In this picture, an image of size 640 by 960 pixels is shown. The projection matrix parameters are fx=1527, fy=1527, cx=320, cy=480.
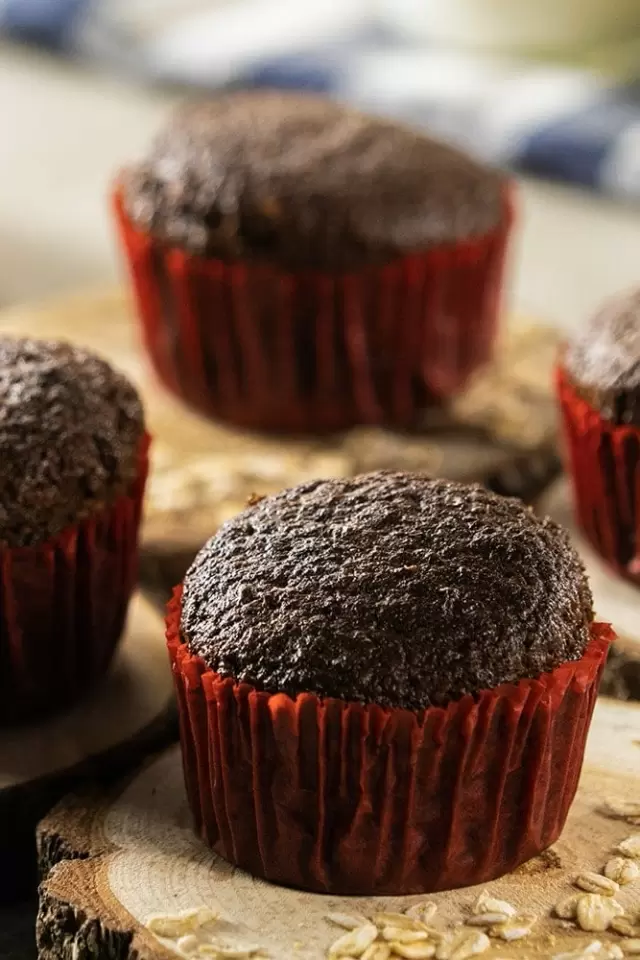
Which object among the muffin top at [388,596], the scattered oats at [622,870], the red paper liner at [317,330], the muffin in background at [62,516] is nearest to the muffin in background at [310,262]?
the red paper liner at [317,330]

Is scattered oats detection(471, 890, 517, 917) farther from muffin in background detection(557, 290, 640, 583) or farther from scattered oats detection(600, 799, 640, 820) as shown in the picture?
muffin in background detection(557, 290, 640, 583)

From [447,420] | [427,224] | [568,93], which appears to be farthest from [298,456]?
[568,93]

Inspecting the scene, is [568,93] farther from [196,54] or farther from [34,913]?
[34,913]

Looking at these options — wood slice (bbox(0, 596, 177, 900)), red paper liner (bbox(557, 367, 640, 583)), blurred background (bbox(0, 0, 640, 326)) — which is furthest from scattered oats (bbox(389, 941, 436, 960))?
blurred background (bbox(0, 0, 640, 326))

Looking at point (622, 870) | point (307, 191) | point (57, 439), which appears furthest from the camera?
point (307, 191)

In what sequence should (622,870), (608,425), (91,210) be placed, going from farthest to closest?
(91,210) → (608,425) → (622,870)

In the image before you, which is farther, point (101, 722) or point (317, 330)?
point (317, 330)

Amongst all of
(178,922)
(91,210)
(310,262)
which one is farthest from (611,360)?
(91,210)

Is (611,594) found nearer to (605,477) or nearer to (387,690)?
(605,477)
